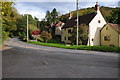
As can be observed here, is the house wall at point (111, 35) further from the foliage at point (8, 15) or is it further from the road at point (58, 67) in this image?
the foliage at point (8, 15)

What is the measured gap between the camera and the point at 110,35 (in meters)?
24.7

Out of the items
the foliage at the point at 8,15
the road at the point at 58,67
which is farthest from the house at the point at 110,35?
the foliage at the point at 8,15

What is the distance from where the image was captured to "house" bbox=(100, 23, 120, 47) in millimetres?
23123

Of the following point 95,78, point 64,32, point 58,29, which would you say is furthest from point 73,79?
point 58,29

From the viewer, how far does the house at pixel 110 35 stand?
75.9ft

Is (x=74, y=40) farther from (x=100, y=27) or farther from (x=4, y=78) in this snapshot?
(x=4, y=78)

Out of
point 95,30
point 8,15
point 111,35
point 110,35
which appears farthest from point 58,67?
point 95,30

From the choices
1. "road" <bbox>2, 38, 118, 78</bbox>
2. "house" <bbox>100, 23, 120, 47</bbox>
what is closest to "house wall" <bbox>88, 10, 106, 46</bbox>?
"house" <bbox>100, 23, 120, 47</bbox>

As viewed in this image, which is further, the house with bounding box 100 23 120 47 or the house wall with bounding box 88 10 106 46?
the house wall with bounding box 88 10 106 46

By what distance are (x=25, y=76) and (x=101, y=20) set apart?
27415mm

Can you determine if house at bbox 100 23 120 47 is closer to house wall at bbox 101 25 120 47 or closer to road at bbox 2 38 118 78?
house wall at bbox 101 25 120 47

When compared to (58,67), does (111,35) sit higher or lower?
higher

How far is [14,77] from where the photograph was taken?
4.93m

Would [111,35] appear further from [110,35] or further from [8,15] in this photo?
[8,15]
